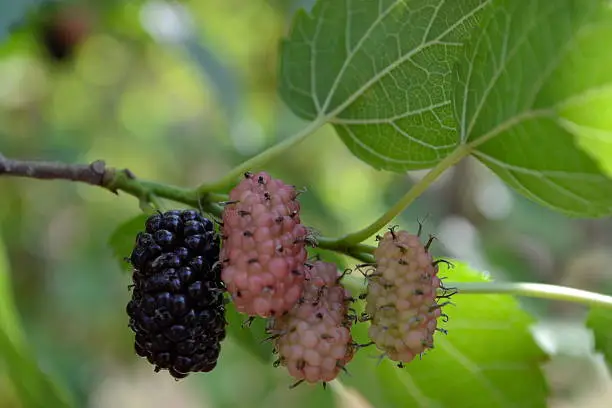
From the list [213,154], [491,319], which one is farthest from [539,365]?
[213,154]

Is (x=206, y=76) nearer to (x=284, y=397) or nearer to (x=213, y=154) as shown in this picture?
(x=284, y=397)

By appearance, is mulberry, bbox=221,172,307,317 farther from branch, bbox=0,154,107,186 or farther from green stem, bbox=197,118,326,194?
branch, bbox=0,154,107,186

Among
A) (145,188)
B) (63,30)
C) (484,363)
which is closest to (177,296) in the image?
(145,188)

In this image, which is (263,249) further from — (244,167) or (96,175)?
(96,175)

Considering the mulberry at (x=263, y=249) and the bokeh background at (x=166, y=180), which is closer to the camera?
the mulberry at (x=263, y=249)

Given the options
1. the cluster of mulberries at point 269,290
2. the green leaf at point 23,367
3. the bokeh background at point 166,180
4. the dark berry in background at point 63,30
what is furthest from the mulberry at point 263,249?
the dark berry in background at point 63,30

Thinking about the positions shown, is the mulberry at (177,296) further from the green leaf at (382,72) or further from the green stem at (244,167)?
the green leaf at (382,72)
